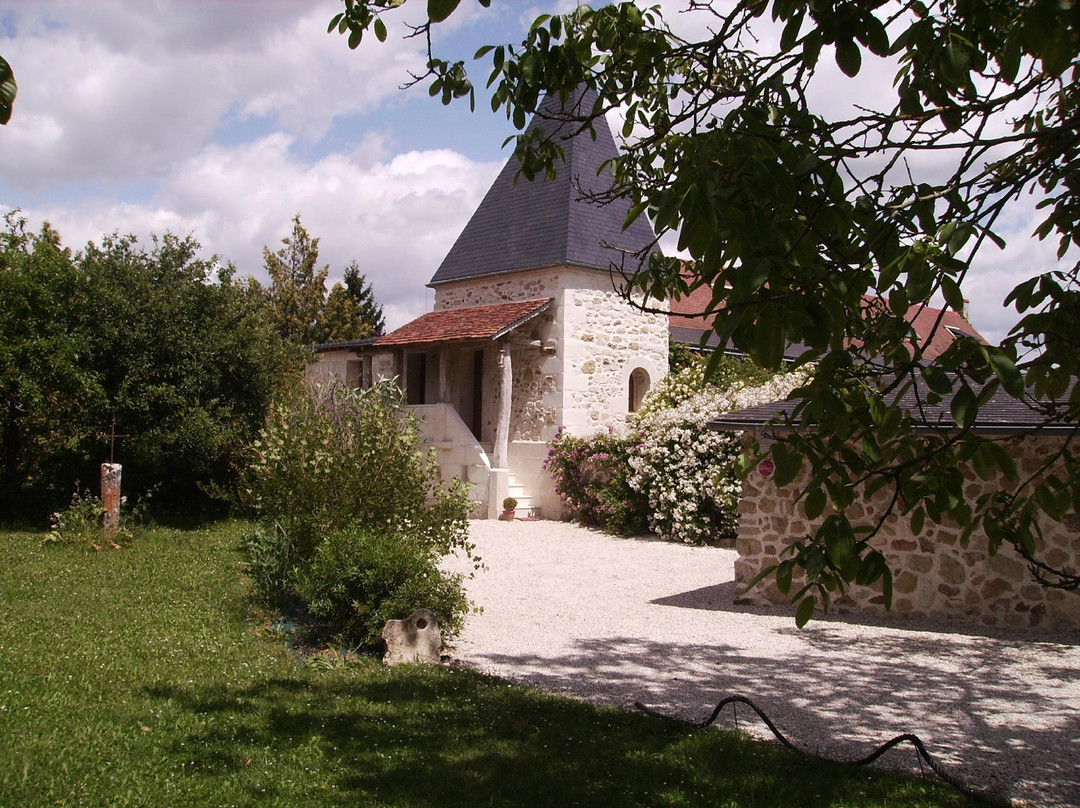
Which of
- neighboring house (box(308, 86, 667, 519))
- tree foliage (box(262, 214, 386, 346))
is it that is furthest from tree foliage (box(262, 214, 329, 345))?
neighboring house (box(308, 86, 667, 519))

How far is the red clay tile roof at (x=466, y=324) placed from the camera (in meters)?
17.7

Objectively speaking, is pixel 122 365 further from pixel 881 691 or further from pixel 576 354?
pixel 881 691

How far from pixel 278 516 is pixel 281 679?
2991 mm

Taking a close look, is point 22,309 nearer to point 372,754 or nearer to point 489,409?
point 489,409

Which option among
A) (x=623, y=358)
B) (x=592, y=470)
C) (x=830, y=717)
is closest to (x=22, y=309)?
(x=592, y=470)

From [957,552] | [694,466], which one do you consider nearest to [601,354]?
[694,466]

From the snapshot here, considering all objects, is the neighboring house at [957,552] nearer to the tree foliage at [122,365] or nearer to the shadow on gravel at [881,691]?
the shadow on gravel at [881,691]

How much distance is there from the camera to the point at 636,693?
20.7ft

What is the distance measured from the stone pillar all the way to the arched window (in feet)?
36.6

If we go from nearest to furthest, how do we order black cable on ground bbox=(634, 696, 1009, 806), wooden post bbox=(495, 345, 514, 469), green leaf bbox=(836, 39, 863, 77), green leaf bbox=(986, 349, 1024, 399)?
1. green leaf bbox=(986, 349, 1024, 399)
2. green leaf bbox=(836, 39, 863, 77)
3. black cable on ground bbox=(634, 696, 1009, 806)
4. wooden post bbox=(495, 345, 514, 469)

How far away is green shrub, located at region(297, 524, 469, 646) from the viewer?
700 cm

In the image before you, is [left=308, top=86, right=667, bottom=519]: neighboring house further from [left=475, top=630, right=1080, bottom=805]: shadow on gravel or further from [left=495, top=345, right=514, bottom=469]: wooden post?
[left=475, top=630, right=1080, bottom=805]: shadow on gravel

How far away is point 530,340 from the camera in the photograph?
18828 millimetres

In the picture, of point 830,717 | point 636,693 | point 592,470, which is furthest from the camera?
point 592,470
